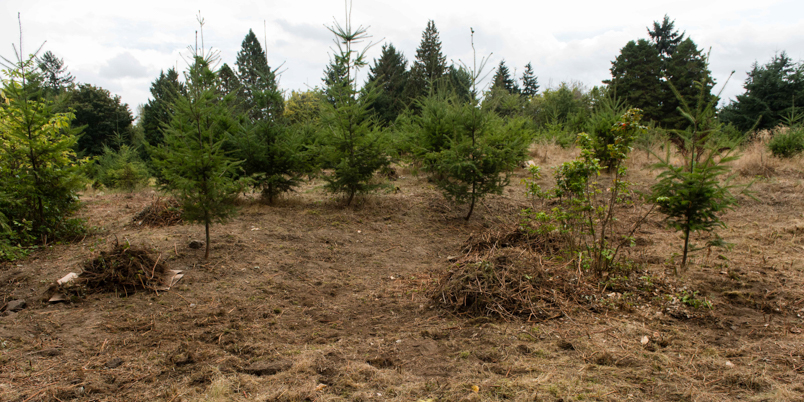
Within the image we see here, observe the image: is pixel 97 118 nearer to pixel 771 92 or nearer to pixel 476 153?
pixel 476 153

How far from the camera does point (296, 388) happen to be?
265 cm

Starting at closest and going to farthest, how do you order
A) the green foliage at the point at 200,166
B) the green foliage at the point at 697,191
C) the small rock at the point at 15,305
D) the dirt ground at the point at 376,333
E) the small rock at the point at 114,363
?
the dirt ground at the point at 376,333 < the small rock at the point at 114,363 < the small rock at the point at 15,305 < the green foliage at the point at 697,191 < the green foliage at the point at 200,166

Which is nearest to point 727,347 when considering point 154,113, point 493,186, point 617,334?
point 617,334

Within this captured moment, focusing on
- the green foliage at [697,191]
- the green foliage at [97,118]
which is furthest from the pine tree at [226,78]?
the green foliage at [97,118]

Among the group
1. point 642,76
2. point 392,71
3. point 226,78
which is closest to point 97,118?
point 226,78

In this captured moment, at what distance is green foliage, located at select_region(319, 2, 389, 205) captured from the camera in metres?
7.48

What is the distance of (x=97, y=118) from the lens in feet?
85.0

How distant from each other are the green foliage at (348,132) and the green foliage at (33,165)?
391 cm

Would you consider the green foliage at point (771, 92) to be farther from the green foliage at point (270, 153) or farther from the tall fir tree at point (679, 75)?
the green foliage at point (270, 153)

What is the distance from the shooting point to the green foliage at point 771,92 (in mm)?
19422

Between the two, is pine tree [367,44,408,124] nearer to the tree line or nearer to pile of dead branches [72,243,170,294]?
the tree line

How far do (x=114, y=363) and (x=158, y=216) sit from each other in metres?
4.60

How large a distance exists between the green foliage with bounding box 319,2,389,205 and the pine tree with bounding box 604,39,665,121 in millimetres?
26792

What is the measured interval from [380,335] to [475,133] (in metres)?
4.92
